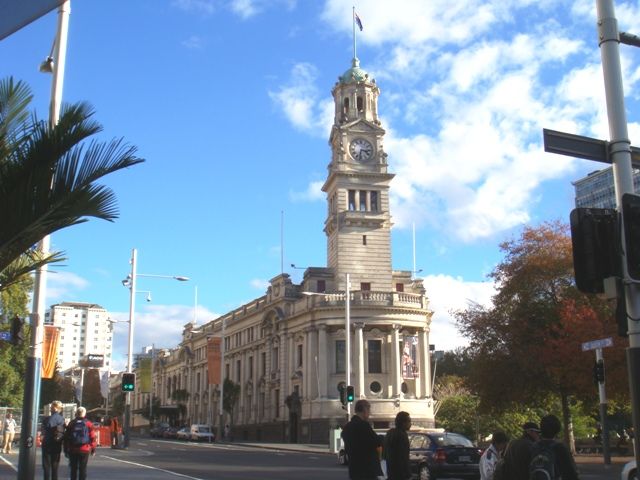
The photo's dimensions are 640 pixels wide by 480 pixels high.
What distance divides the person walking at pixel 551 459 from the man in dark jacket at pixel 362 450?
10.6 feet

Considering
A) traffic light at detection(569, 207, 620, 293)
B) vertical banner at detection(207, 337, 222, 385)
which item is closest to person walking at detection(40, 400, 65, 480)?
traffic light at detection(569, 207, 620, 293)

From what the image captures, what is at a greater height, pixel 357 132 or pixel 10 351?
pixel 357 132

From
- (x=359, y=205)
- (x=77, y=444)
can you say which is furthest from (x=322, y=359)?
(x=77, y=444)

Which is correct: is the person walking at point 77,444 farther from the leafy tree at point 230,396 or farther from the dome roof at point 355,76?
the leafy tree at point 230,396

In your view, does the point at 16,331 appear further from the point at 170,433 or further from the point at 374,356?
the point at 170,433

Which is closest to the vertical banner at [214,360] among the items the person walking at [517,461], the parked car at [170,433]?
the parked car at [170,433]

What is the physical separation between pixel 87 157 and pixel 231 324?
285ft

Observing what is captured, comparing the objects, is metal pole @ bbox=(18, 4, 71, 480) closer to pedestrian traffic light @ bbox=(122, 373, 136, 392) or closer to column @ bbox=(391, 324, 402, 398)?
pedestrian traffic light @ bbox=(122, 373, 136, 392)

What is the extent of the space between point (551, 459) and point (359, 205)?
64715 mm

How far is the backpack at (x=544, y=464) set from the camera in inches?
266

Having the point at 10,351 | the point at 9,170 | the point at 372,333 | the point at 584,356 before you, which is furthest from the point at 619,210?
the point at 372,333

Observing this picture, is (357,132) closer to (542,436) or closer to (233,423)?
(233,423)

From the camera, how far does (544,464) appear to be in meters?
6.79

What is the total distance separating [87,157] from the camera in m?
7.93
